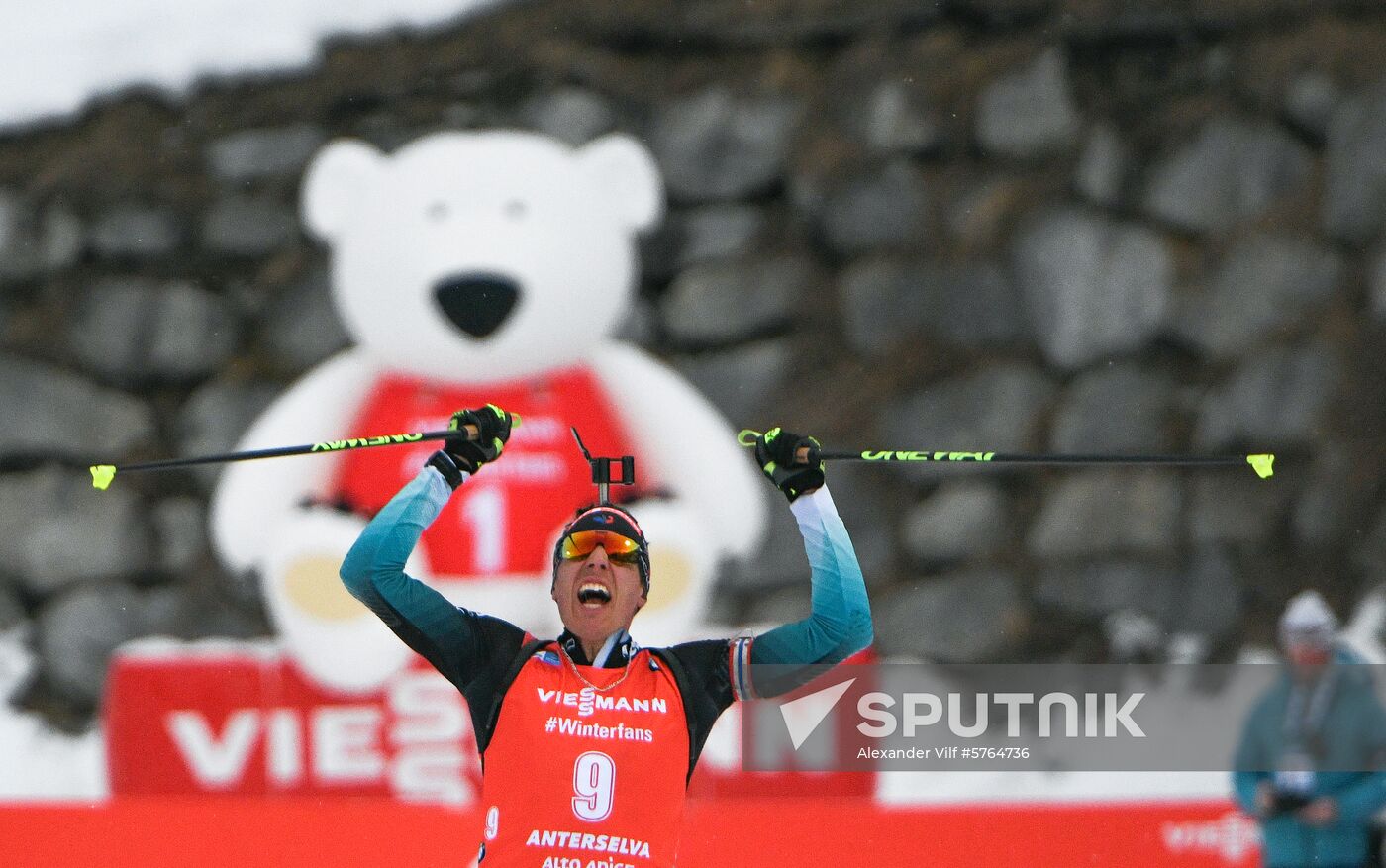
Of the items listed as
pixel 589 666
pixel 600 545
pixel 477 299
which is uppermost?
pixel 477 299

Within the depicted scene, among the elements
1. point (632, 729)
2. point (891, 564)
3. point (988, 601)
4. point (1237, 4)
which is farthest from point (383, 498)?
point (1237, 4)

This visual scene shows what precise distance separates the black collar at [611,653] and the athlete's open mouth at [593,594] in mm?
65

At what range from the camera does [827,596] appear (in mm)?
1975

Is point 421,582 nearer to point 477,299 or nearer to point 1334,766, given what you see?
point 477,299

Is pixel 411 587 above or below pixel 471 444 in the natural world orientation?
below

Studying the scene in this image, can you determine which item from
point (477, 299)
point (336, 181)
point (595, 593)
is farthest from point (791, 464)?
point (336, 181)

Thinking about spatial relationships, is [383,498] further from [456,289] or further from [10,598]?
[10,598]

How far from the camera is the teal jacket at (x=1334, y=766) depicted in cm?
326

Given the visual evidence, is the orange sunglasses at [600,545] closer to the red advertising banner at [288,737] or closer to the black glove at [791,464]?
the black glove at [791,464]

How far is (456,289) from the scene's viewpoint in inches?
132

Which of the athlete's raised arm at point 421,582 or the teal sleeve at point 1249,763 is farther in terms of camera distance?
the teal sleeve at point 1249,763

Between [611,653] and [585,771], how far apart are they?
0.16 meters

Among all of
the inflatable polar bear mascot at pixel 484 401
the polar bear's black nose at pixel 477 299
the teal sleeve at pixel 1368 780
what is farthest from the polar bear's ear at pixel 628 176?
the teal sleeve at pixel 1368 780

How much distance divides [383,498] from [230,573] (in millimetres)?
405
